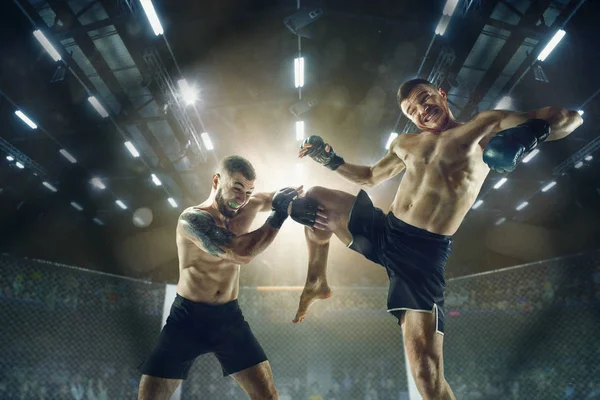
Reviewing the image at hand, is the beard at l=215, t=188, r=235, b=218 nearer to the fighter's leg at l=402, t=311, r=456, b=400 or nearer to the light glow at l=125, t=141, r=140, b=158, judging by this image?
the fighter's leg at l=402, t=311, r=456, b=400

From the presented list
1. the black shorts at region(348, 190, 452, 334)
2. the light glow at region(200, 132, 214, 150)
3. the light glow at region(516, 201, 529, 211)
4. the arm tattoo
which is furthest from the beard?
the light glow at region(516, 201, 529, 211)

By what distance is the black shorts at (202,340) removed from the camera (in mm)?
Result: 2352

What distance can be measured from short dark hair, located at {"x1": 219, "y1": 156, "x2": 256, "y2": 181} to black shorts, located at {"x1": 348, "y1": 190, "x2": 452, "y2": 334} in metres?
0.87

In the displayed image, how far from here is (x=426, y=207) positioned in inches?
77.6

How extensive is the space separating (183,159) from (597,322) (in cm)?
845

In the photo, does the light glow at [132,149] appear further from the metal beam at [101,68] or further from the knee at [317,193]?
the knee at [317,193]

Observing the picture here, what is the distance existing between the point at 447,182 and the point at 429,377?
106 centimetres

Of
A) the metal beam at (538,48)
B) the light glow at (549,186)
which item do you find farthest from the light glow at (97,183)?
the light glow at (549,186)

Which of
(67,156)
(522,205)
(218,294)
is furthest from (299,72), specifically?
(522,205)

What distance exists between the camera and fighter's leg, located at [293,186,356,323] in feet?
7.07

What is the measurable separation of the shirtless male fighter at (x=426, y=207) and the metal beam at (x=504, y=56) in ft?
13.3

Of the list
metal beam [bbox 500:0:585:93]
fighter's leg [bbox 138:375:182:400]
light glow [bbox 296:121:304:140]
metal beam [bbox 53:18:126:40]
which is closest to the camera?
fighter's leg [bbox 138:375:182:400]

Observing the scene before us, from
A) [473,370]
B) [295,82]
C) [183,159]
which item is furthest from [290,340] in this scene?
[183,159]

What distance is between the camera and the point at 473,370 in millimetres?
4449
